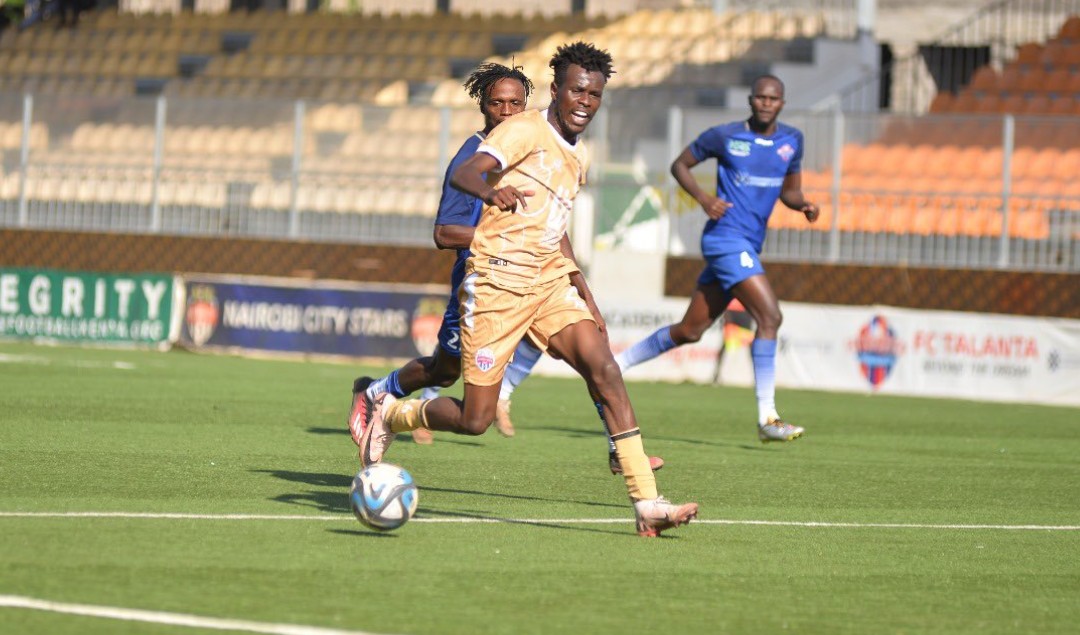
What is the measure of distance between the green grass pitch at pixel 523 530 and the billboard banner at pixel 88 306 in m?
8.09

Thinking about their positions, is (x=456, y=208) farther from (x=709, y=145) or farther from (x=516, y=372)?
(x=709, y=145)

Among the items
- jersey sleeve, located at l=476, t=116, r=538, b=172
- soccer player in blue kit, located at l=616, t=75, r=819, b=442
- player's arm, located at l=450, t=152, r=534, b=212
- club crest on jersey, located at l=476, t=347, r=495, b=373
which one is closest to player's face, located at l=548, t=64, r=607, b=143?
jersey sleeve, located at l=476, t=116, r=538, b=172

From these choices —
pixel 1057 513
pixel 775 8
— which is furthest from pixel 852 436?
pixel 775 8

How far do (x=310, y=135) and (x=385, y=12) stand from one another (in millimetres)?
11696

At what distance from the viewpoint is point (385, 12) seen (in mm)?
35688

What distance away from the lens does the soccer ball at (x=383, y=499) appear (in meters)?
7.14

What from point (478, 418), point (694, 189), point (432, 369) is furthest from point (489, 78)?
point (694, 189)

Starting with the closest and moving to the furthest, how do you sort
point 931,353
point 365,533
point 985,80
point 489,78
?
point 365,533 → point 489,78 → point 931,353 → point 985,80

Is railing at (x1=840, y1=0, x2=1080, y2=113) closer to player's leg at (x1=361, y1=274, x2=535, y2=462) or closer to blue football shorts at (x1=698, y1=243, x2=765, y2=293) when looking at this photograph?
blue football shorts at (x1=698, y1=243, x2=765, y2=293)

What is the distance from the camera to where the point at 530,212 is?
24.8 ft

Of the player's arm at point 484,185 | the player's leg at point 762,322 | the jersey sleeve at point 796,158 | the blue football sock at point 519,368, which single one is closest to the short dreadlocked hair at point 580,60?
the player's arm at point 484,185

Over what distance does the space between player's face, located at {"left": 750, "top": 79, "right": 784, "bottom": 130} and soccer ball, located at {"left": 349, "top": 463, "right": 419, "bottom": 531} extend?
596cm

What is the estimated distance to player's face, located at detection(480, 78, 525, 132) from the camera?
30.1 feet

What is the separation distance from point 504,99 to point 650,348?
4.01 meters
